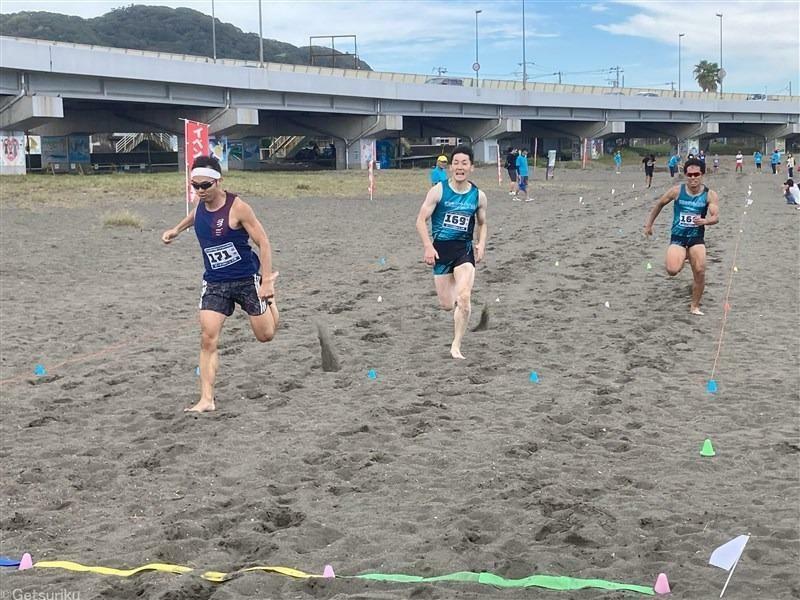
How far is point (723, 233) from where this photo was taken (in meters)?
19.6

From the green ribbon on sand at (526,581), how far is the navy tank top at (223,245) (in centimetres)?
341

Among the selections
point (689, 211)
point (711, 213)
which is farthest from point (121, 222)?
point (711, 213)

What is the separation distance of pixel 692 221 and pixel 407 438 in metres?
5.99

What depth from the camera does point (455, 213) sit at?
8.62 m

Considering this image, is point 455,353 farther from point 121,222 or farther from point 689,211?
point 121,222

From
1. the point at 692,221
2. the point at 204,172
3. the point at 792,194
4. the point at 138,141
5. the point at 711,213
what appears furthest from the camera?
the point at 138,141

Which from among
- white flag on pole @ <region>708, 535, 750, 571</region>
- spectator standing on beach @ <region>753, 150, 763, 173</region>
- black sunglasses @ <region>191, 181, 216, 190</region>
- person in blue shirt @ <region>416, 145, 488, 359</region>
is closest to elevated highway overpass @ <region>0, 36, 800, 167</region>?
spectator standing on beach @ <region>753, 150, 763, 173</region>

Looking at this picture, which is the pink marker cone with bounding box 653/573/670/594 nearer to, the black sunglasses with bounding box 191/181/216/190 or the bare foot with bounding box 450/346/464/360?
the black sunglasses with bounding box 191/181/216/190

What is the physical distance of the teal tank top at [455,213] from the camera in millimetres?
8594

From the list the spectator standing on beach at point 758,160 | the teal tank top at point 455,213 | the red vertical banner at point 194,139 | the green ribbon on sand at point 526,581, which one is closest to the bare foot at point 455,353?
the teal tank top at point 455,213

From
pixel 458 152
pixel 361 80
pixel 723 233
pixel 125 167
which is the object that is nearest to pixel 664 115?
pixel 361 80

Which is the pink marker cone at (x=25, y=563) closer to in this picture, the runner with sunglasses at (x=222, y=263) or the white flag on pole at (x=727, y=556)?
the runner with sunglasses at (x=222, y=263)

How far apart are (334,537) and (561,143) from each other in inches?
3869

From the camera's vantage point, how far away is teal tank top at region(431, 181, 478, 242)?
859 centimetres
